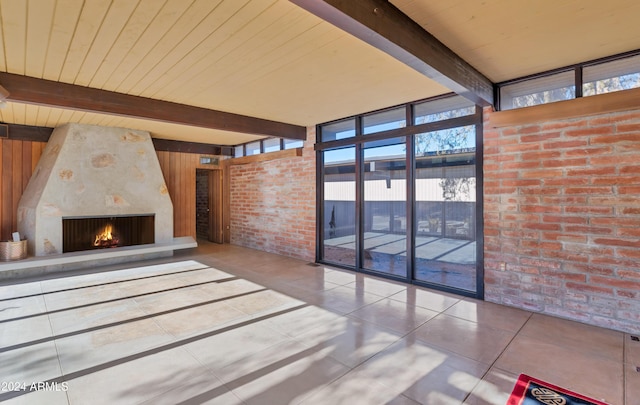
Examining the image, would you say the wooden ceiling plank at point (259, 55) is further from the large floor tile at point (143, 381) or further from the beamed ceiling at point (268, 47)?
the large floor tile at point (143, 381)

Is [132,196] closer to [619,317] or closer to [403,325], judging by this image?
[403,325]

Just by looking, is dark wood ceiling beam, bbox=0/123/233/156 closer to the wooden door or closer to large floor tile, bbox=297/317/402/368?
the wooden door

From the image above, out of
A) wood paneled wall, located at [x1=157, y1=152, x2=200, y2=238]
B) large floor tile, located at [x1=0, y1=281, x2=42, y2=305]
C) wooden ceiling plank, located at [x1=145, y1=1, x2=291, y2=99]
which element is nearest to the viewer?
wooden ceiling plank, located at [x1=145, y1=1, x2=291, y2=99]

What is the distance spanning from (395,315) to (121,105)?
4256mm

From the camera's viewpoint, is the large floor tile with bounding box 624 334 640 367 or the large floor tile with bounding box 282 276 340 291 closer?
the large floor tile with bounding box 624 334 640 367

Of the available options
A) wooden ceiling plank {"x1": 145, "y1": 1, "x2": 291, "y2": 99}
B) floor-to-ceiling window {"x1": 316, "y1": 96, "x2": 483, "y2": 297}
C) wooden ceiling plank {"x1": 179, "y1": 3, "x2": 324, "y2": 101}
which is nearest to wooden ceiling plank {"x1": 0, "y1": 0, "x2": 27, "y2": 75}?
wooden ceiling plank {"x1": 145, "y1": 1, "x2": 291, "y2": 99}

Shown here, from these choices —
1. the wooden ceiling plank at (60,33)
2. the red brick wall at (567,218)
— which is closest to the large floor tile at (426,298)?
the red brick wall at (567,218)

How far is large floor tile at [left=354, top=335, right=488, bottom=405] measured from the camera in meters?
2.01

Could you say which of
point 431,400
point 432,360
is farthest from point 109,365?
point 432,360

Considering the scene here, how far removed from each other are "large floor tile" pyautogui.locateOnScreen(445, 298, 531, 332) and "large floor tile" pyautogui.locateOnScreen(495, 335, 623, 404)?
1.16 ft

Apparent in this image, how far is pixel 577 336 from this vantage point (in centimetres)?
280

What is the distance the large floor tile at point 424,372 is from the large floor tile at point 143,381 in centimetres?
115

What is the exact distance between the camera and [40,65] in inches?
118

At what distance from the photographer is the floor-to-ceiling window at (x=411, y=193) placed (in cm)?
395
